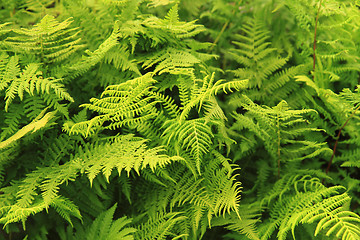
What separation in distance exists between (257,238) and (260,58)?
120cm

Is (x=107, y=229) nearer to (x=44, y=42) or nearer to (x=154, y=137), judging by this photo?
(x=154, y=137)

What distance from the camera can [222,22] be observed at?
2.26m

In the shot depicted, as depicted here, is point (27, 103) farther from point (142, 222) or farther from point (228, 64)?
point (228, 64)

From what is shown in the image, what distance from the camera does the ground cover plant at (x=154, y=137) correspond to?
4.86ft

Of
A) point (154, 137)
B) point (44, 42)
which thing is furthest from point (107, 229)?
point (44, 42)

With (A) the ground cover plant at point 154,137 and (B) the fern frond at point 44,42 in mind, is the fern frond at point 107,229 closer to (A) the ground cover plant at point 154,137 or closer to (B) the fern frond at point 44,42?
(A) the ground cover plant at point 154,137

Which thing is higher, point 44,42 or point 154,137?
point 44,42

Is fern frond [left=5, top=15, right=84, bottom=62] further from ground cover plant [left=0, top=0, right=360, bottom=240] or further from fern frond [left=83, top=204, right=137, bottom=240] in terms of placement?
fern frond [left=83, top=204, right=137, bottom=240]

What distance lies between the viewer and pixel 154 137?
5.43 feet

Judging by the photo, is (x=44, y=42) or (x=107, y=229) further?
(x=44, y=42)

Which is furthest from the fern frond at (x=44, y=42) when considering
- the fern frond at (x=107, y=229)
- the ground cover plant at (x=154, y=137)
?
the fern frond at (x=107, y=229)

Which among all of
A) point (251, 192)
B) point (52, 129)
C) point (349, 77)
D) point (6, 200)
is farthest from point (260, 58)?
point (6, 200)

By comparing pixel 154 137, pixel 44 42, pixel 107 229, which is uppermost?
pixel 44 42

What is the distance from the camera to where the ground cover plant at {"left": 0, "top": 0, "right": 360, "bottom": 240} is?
4.86ft
